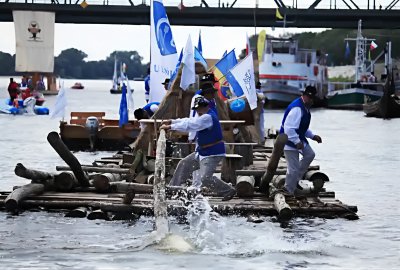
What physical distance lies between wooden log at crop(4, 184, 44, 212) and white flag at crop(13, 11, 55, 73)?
100m

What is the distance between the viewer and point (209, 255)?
1509 cm

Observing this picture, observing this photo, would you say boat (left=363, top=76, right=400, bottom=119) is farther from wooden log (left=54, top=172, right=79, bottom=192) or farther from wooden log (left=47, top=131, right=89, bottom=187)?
wooden log (left=54, top=172, right=79, bottom=192)

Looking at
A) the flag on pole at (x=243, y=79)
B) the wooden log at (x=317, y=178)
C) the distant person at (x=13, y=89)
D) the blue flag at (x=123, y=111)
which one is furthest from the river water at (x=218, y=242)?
the distant person at (x=13, y=89)

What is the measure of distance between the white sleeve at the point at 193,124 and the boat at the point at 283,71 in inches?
2780

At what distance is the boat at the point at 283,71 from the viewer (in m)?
88.7

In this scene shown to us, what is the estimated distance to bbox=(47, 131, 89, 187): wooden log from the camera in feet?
62.6

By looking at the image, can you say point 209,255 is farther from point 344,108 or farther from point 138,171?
point 344,108

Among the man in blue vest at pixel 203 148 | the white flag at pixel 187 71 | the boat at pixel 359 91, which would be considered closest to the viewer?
the man in blue vest at pixel 203 148

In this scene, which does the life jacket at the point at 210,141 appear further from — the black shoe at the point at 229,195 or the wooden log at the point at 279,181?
the wooden log at the point at 279,181

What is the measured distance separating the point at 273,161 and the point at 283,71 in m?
71.4

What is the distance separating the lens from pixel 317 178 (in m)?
20.4

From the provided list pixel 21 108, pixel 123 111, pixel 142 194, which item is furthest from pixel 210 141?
pixel 21 108

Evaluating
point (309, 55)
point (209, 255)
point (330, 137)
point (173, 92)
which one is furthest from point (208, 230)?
point (309, 55)

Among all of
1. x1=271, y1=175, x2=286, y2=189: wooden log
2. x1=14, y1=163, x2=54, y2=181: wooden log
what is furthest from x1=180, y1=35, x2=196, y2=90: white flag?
x1=14, y1=163, x2=54, y2=181: wooden log
